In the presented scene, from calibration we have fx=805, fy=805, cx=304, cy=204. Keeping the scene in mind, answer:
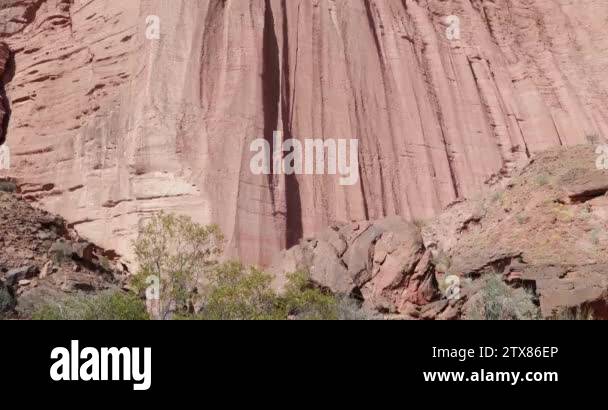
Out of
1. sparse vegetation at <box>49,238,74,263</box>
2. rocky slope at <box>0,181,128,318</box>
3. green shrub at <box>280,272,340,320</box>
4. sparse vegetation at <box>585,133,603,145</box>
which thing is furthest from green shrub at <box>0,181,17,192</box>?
sparse vegetation at <box>585,133,603,145</box>

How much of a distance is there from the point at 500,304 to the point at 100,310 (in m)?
6.66

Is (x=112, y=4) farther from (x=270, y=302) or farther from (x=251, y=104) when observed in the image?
(x=270, y=302)

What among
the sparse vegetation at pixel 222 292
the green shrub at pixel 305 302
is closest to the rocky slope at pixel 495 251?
the green shrub at pixel 305 302

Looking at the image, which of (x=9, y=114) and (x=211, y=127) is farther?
(x=9, y=114)

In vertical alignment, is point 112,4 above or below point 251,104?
above

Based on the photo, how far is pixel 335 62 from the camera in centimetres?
2430

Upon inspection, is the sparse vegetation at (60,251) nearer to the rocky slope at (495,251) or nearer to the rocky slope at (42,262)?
the rocky slope at (42,262)

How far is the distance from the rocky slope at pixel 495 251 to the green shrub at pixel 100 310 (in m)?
3.13

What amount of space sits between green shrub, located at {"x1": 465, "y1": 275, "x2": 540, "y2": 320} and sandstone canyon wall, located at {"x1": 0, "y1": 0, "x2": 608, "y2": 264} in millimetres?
6565

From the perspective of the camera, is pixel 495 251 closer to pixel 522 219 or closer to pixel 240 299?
pixel 522 219

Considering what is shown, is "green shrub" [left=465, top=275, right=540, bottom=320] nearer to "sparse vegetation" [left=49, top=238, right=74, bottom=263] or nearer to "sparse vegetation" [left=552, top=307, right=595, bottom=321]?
"sparse vegetation" [left=552, top=307, right=595, bottom=321]

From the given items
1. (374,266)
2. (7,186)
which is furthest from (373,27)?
(374,266)
